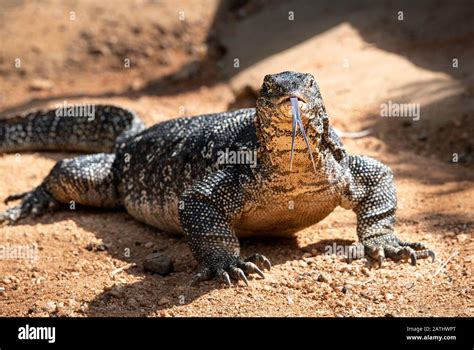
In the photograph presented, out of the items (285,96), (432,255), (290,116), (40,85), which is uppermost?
(40,85)

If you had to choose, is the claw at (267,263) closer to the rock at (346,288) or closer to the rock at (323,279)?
the rock at (323,279)

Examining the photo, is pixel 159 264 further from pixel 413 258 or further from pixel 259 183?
pixel 413 258

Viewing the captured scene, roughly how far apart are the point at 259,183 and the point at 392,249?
149 cm

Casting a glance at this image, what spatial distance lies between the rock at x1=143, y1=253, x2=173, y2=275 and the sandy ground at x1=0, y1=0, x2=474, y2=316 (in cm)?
9

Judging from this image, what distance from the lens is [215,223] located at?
26.6 ft

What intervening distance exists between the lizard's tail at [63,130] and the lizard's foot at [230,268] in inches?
203

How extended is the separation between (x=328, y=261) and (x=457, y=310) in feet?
5.53

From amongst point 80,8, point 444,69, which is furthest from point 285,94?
point 80,8

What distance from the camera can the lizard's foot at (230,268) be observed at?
25.0ft

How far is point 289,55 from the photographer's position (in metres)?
16.4

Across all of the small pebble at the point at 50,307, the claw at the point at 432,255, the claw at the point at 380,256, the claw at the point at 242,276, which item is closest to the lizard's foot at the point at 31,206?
the small pebble at the point at 50,307

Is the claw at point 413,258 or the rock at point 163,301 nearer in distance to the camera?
the rock at point 163,301

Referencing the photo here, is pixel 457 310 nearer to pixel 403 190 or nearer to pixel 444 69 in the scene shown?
pixel 403 190

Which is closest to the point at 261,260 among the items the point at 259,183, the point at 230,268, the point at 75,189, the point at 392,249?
the point at 230,268
